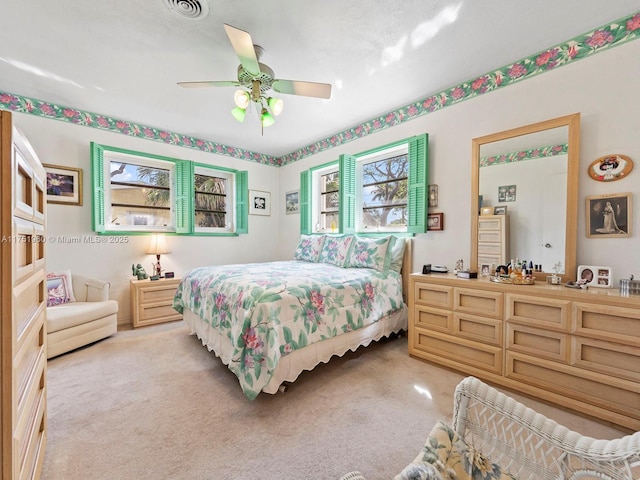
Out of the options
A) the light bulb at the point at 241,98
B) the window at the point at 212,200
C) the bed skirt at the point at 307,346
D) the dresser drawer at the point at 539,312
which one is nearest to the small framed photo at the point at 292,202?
the window at the point at 212,200

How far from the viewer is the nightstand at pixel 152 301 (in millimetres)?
3242

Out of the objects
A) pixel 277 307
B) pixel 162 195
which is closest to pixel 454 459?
pixel 277 307

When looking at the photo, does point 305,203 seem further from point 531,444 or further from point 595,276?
point 531,444

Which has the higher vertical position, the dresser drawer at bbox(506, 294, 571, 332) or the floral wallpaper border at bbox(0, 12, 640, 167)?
the floral wallpaper border at bbox(0, 12, 640, 167)

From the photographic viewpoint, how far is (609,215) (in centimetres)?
184

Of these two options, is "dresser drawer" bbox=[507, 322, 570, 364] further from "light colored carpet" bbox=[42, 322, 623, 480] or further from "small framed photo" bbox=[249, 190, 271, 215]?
"small framed photo" bbox=[249, 190, 271, 215]

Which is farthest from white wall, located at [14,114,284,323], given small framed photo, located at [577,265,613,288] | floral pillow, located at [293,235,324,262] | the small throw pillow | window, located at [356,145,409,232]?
small framed photo, located at [577,265,613,288]

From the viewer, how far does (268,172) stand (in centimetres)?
486

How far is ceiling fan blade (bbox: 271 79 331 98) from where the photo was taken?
1.98m

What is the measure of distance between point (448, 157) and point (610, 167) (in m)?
1.17

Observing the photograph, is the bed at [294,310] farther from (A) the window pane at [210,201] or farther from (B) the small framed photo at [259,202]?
(B) the small framed photo at [259,202]

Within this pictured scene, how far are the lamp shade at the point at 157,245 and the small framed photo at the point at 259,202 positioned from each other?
1.50m

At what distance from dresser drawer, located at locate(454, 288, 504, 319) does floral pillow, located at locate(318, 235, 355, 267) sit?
1326mm

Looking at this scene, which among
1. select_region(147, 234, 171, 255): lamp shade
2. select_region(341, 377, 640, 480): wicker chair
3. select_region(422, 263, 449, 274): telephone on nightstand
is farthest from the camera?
select_region(147, 234, 171, 255): lamp shade
